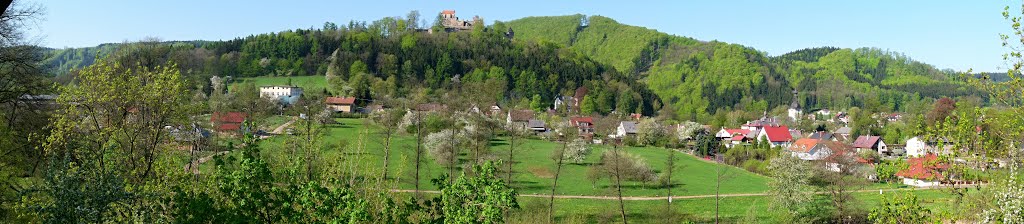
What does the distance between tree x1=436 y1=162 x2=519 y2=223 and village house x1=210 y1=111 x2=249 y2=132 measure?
101ft

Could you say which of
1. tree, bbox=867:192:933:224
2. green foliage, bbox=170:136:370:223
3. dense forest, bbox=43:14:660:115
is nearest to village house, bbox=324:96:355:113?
dense forest, bbox=43:14:660:115

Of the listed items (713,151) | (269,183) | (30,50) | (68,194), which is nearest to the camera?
(68,194)

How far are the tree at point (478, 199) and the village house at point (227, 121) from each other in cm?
3063

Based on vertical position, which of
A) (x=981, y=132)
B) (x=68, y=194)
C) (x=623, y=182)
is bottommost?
(x=623, y=182)

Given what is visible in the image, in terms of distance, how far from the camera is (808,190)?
37500 mm

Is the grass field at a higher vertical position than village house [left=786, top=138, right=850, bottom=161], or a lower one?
lower

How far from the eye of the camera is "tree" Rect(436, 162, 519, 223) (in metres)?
8.87

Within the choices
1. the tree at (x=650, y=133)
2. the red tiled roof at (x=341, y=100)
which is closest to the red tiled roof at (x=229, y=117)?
the red tiled roof at (x=341, y=100)

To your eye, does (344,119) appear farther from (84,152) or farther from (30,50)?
(84,152)

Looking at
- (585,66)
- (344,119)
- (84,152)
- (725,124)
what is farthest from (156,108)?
(585,66)

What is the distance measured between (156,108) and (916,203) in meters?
13.3

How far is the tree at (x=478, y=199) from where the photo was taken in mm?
8867

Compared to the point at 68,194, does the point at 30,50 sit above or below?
above

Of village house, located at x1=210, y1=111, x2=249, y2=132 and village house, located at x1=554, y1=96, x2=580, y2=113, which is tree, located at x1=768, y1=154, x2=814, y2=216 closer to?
village house, located at x1=210, y1=111, x2=249, y2=132
